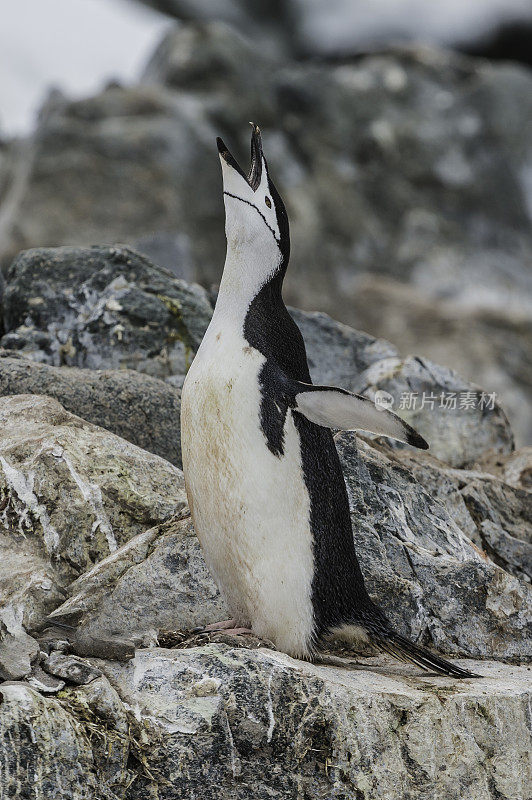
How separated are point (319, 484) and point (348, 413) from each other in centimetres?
22

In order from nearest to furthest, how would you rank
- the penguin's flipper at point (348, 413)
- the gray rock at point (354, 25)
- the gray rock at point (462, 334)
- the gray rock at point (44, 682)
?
1. the gray rock at point (44, 682)
2. the penguin's flipper at point (348, 413)
3. the gray rock at point (462, 334)
4. the gray rock at point (354, 25)

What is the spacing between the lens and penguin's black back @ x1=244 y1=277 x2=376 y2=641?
6.79ft

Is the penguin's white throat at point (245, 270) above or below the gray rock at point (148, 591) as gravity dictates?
above

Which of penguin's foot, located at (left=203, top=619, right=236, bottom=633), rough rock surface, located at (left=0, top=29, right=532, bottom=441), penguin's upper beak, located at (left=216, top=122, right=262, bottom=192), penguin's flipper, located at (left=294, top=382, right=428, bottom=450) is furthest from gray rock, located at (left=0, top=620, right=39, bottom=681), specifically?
rough rock surface, located at (left=0, top=29, right=532, bottom=441)

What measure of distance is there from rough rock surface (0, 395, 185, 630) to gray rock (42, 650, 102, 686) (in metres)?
0.40

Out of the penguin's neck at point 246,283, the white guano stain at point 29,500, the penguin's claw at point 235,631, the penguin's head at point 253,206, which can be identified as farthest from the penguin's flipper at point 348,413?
the white guano stain at point 29,500

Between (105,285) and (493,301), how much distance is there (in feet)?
34.0

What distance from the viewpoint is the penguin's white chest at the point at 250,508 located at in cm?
203

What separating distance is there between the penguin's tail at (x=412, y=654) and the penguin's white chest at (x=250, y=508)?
0.65 feet

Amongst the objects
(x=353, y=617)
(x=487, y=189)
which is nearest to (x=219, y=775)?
(x=353, y=617)

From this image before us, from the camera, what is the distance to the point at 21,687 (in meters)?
1.54

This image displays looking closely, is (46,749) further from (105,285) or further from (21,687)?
(105,285)

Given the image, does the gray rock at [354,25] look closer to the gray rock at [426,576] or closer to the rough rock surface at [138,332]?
the rough rock surface at [138,332]

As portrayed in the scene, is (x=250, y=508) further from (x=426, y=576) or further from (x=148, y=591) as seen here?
(x=426, y=576)
